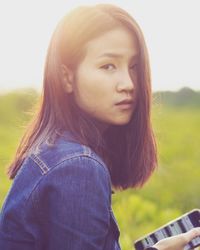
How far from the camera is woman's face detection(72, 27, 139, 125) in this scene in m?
1.79

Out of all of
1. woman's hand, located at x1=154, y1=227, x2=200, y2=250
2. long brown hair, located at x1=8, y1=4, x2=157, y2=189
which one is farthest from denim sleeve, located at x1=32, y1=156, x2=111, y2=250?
woman's hand, located at x1=154, y1=227, x2=200, y2=250

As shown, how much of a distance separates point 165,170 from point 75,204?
509cm

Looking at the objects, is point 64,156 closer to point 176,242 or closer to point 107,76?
point 107,76

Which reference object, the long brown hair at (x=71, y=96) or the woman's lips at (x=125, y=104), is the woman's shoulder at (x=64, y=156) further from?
the woman's lips at (x=125, y=104)

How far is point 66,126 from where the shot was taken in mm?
1773

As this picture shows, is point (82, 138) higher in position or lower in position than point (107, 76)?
lower

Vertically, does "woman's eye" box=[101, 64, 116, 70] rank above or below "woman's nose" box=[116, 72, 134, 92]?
above

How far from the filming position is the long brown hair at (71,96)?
5.86ft

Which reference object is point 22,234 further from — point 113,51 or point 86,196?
point 113,51

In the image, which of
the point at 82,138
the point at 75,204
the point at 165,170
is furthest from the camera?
the point at 165,170

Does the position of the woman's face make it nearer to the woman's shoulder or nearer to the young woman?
the young woman

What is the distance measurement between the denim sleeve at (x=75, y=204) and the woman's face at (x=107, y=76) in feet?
0.69

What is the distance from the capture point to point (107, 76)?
1793 millimetres

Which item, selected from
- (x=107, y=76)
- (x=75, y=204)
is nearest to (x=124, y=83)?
(x=107, y=76)
